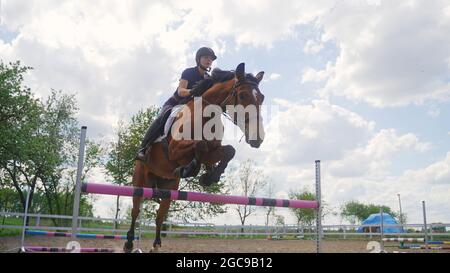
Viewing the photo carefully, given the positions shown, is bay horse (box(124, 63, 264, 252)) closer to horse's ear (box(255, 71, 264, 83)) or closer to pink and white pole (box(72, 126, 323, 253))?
horse's ear (box(255, 71, 264, 83))

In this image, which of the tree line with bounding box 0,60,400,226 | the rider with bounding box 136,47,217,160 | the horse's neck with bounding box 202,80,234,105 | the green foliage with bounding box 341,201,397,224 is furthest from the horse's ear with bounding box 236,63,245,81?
the green foliage with bounding box 341,201,397,224

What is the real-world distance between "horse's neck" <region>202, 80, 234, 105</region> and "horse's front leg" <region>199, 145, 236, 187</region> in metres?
0.60

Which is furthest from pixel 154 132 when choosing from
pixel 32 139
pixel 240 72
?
pixel 32 139

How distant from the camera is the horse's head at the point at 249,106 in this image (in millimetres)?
4246

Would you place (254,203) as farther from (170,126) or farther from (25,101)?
(25,101)

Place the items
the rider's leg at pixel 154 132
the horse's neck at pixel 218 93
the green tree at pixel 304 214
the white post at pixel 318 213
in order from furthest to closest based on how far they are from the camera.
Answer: the green tree at pixel 304 214 → the white post at pixel 318 213 → the rider's leg at pixel 154 132 → the horse's neck at pixel 218 93

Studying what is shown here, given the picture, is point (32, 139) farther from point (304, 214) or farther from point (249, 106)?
point (304, 214)

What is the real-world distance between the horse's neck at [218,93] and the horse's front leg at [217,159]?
598mm

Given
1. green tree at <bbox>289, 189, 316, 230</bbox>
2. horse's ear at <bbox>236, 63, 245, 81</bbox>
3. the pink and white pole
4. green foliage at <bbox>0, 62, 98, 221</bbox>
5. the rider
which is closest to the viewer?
the pink and white pole

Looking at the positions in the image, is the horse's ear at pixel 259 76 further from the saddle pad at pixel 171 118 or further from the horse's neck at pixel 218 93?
the saddle pad at pixel 171 118

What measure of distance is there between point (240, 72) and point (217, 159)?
1082 millimetres

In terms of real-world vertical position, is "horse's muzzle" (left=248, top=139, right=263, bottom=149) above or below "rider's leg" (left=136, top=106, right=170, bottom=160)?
below

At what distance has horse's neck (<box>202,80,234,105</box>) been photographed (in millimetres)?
4852

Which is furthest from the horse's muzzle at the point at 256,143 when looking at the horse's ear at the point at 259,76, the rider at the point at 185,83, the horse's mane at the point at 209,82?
the rider at the point at 185,83
